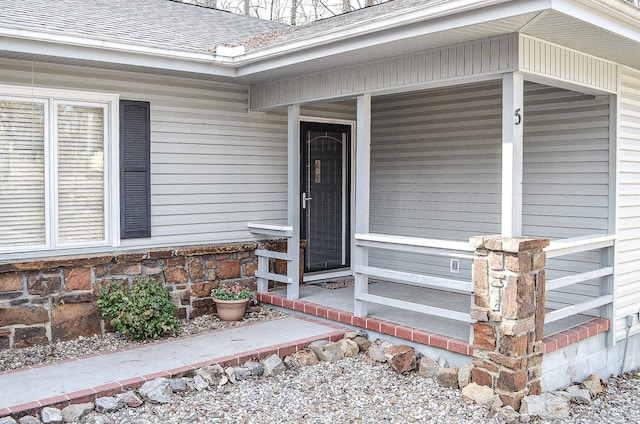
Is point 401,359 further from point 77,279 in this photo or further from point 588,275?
point 77,279

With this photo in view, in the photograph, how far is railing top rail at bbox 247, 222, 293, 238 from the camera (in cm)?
606

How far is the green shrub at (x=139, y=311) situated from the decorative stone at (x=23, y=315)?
469 mm

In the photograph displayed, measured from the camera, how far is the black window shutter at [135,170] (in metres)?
5.51

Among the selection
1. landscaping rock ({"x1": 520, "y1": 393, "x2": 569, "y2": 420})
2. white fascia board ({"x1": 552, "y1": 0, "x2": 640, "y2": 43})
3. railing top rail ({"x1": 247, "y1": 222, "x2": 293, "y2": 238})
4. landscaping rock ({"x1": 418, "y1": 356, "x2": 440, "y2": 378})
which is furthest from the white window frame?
white fascia board ({"x1": 552, "y1": 0, "x2": 640, "y2": 43})

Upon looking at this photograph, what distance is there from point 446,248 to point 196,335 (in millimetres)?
2321

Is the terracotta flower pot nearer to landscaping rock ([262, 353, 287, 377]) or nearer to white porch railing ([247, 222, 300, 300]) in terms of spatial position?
white porch railing ([247, 222, 300, 300])

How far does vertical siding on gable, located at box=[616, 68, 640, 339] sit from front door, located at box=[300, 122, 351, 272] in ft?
10.3

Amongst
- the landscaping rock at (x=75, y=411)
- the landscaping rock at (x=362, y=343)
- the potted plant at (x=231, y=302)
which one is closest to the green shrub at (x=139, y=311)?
the potted plant at (x=231, y=302)

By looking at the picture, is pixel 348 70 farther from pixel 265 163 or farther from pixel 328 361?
pixel 328 361

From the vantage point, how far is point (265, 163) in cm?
659

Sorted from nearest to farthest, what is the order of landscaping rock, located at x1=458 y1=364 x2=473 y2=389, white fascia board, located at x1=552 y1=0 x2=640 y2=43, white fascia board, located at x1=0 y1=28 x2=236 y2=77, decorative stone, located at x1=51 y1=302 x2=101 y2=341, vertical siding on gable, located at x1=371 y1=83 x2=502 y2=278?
white fascia board, located at x1=552 y1=0 x2=640 y2=43
landscaping rock, located at x1=458 y1=364 x2=473 y2=389
white fascia board, located at x1=0 y1=28 x2=236 y2=77
decorative stone, located at x1=51 y1=302 x2=101 y2=341
vertical siding on gable, located at x1=371 y1=83 x2=502 y2=278

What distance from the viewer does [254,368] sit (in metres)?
4.51

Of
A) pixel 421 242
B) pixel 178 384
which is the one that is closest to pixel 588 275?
pixel 421 242

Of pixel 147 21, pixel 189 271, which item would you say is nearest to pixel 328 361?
pixel 189 271
